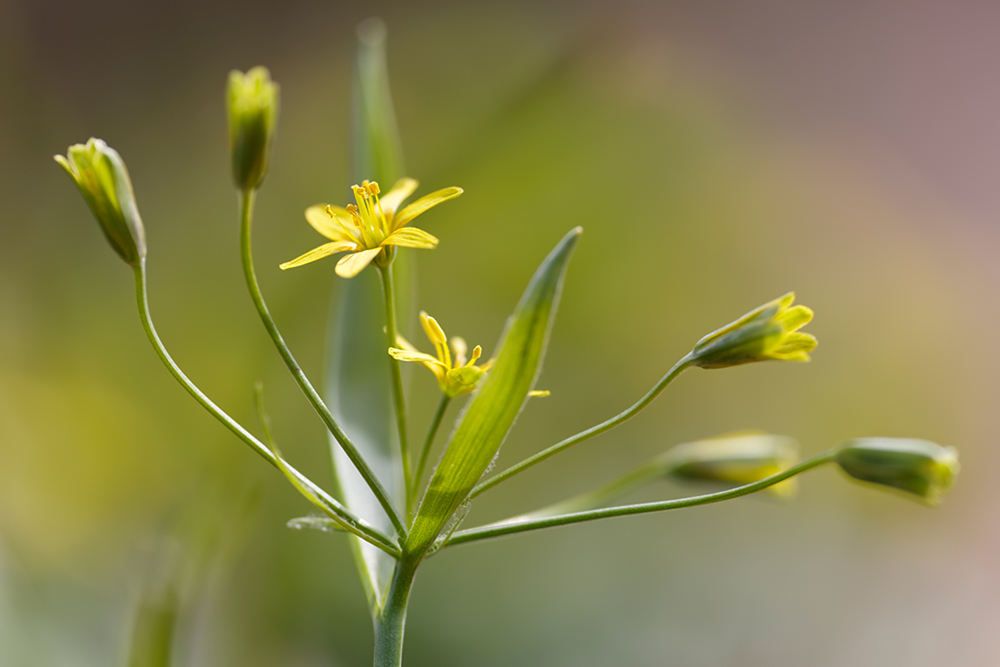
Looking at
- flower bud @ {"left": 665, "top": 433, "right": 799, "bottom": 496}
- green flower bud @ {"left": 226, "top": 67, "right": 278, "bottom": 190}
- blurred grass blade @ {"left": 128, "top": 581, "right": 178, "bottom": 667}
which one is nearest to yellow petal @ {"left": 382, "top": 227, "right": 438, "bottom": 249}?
green flower bud @ {"left": 226, "top": 67, "right": 278, "bottom": 190}

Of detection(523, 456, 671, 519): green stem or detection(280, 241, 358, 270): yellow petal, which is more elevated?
detection(280, 241, 358, 270): yellow petal

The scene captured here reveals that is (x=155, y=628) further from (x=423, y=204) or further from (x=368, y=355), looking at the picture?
(x=423, y=204)

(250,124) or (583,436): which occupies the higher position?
(250,124)

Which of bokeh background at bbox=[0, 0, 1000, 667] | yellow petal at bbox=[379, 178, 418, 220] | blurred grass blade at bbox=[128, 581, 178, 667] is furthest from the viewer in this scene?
bokeh background at bbox=[0, 0, 1000, 667]

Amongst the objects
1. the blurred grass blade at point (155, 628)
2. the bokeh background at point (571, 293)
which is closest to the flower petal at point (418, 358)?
the blurred grass blade at point (155, 628)

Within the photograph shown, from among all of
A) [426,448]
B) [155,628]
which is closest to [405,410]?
[426,448]

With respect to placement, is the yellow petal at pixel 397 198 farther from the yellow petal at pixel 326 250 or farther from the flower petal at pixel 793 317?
the flower petal at pixel 793 317

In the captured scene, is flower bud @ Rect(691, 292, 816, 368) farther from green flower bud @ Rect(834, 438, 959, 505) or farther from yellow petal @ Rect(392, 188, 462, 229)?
yellow petal @ Rect(392, 188, 462, 229)
